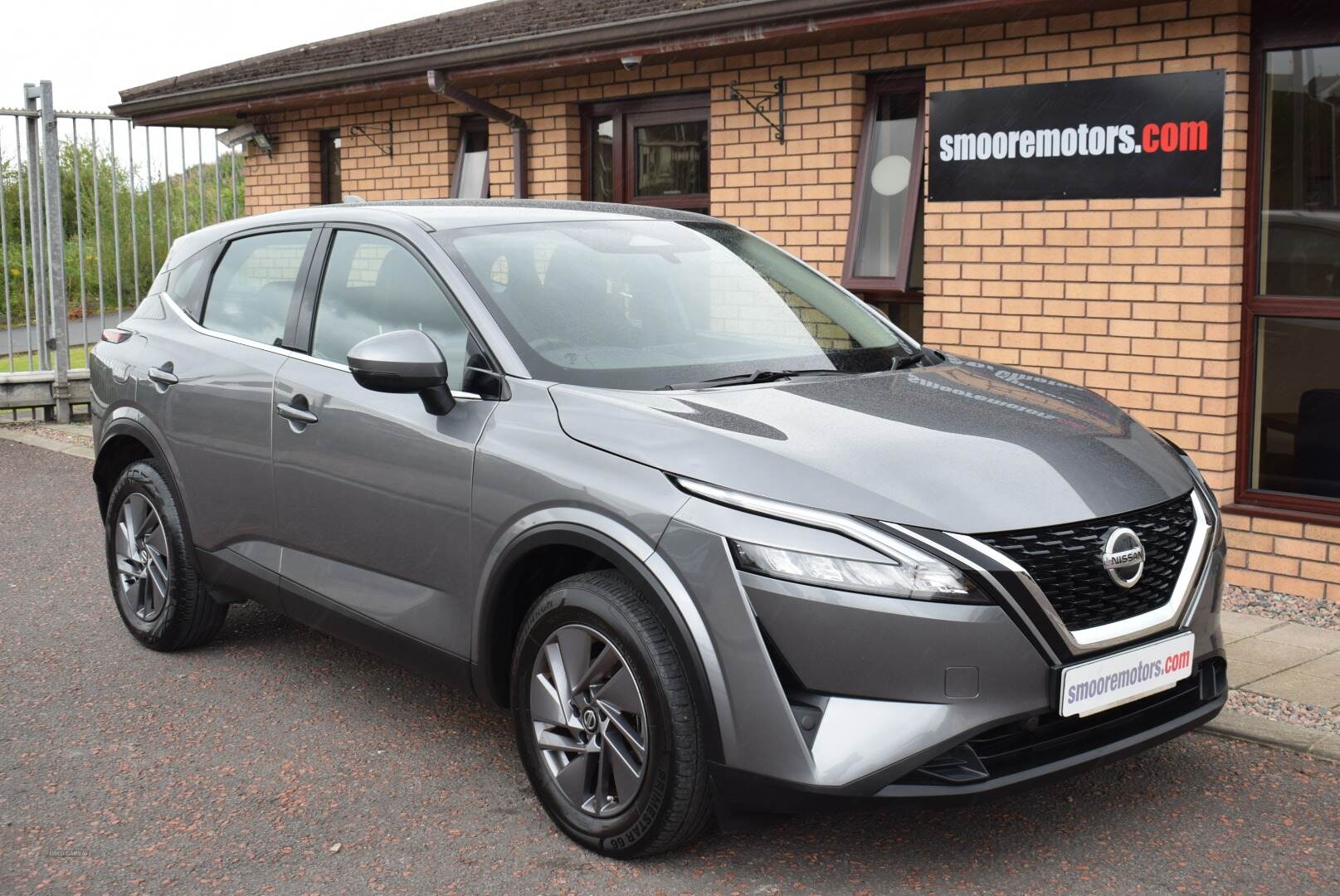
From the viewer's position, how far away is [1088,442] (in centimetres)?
376

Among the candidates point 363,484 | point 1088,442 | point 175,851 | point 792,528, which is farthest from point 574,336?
point 175,851

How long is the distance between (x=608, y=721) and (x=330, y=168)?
377 inches

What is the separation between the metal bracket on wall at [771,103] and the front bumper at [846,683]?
5475 mm

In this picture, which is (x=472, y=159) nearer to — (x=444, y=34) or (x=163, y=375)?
(x=444, y=34)

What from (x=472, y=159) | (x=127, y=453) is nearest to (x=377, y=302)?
(x=127, y=453)

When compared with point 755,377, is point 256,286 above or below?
above

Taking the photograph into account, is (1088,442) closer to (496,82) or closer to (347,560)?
(347,560)

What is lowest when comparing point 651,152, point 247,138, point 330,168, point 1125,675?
point 1125,675

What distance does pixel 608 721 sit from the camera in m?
3.64

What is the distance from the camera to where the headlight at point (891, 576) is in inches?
126

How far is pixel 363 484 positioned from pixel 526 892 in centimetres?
141

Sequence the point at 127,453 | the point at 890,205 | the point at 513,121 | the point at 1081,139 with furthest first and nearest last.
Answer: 1. the point at 513,121
2. the point at 890,205
3. the point at 1081,139
4. the point at 127,453

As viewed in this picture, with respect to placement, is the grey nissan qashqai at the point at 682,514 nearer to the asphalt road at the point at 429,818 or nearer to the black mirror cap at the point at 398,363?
the black mirror cap at the point at 398,363

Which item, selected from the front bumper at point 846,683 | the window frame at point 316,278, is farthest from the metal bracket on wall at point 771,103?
the front bumper at point 846,683
